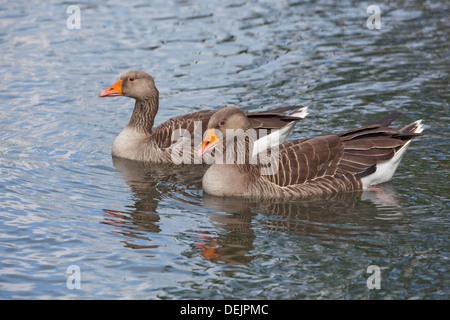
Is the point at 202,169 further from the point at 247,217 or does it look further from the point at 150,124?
the point at 247,217

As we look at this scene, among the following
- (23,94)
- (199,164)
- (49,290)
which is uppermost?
(23,94)

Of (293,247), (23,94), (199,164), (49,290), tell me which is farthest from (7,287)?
(23,94)

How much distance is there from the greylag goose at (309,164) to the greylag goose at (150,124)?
4.04 ft

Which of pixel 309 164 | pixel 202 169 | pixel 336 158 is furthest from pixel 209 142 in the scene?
pixel 202 169

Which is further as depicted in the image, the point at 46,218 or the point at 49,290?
the point at 46,218

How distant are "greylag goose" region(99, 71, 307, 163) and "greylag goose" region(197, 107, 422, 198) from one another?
123cm

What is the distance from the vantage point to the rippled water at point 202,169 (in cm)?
753

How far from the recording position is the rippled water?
7527mm

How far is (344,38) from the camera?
17.3 m

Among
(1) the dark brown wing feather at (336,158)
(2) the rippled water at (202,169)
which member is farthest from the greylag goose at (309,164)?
(2) the rippled water at (202,169)

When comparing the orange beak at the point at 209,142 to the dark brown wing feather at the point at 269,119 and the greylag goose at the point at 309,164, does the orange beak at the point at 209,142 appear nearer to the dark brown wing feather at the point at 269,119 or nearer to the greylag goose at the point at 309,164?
the greylag goose at the point at 309,164

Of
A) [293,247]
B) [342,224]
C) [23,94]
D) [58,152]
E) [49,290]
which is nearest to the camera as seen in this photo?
[49,290]

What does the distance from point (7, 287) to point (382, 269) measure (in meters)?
4.03

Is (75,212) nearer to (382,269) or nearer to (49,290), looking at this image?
(49,290)
